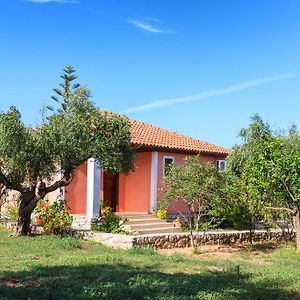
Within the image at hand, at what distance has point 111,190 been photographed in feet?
68.3

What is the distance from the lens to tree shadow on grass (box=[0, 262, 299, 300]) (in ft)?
23.2

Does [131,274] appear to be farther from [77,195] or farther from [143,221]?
[77,195]

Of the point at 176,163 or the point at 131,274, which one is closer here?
the point at 131,274

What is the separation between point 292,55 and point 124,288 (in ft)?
28.2

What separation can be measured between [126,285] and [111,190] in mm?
13239

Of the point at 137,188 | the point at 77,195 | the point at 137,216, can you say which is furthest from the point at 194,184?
the point at 77,195

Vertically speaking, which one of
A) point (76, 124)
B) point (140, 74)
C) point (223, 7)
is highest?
point (223, 7)

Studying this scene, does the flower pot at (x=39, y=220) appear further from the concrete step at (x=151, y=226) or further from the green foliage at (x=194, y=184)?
the green foliage at (x=194, y=184)

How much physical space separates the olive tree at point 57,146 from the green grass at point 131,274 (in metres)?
2.13

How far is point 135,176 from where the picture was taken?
2041cm

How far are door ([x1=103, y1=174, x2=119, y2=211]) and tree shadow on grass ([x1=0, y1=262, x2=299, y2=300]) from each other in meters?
11.0

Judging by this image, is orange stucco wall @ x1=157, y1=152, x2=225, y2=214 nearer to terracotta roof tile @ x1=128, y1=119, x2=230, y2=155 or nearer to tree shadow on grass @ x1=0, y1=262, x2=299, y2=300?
terracotta roof tile @ x1=128, y1=119, x2=230, y2=155

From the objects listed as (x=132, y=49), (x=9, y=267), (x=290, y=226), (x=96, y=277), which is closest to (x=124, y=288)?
(x=96, y=277)

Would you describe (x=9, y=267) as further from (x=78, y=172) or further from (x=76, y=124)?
(x=78, y=172)
